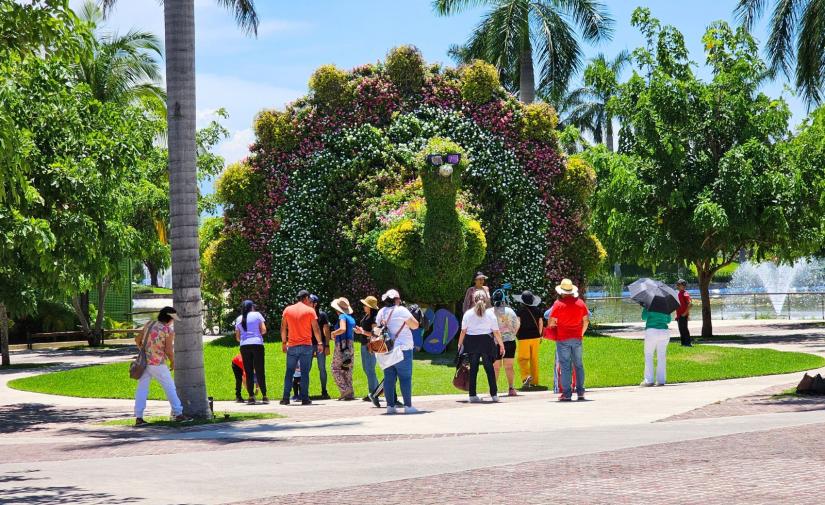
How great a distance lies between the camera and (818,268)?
8750 cm

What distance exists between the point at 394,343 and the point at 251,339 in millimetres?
3246

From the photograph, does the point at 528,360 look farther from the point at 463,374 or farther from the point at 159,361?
the point at 159,361

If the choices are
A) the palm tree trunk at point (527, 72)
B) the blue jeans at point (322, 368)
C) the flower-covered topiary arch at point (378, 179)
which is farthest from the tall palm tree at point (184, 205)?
the palm tree trunk at point (527, 72)

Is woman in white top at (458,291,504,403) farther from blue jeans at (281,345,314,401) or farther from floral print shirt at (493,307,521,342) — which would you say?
blue jeans at (281,345,314,401)

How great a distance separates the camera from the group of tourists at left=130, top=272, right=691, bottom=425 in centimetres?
1556

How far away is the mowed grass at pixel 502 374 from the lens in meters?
20.5

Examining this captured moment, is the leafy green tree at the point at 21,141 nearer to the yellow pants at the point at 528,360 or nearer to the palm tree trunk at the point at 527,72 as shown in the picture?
the yellow pants at the point at 528,360

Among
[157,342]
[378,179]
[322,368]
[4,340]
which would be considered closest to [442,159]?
[378,179]

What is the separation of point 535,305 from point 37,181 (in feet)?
Answer: 30.3

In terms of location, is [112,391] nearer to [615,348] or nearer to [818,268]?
[615,348]

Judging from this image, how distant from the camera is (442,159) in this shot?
25078mm

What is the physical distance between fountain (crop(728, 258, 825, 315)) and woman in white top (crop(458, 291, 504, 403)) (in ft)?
175

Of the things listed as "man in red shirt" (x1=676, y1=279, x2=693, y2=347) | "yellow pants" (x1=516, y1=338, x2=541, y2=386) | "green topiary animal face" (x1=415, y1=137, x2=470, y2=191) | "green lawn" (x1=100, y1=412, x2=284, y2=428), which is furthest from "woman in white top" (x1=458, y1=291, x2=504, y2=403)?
"man in red shirt" (x1=676, y1=279, x2=693, y2=347)

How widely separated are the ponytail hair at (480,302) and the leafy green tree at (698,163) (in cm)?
1536
